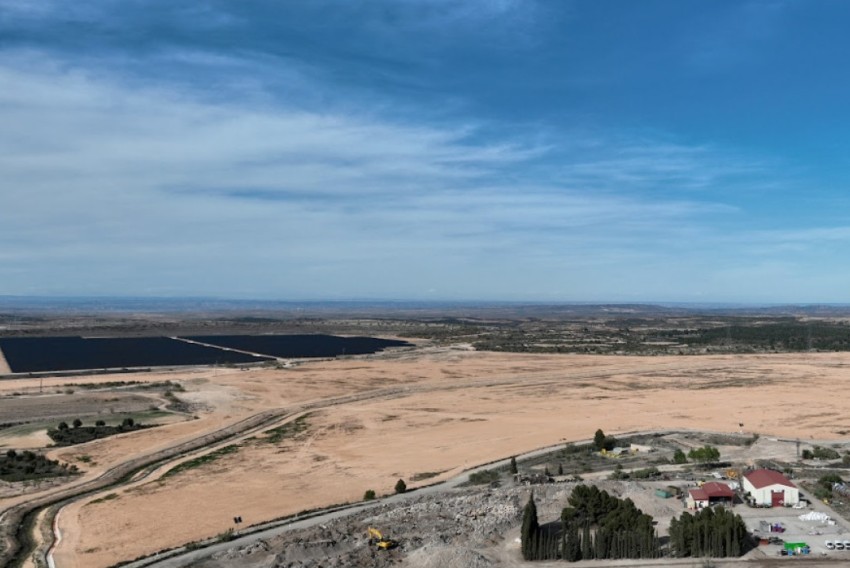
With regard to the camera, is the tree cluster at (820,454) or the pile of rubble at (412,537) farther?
the tree cluster at (820,454)

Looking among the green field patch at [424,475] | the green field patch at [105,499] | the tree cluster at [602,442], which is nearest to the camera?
the green field patch at [105,499]

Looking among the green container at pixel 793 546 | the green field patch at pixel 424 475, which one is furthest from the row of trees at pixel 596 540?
the green field patch at pixel 424 475

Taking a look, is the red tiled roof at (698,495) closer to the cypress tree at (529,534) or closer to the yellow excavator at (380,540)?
the cypress tree at (529,534)

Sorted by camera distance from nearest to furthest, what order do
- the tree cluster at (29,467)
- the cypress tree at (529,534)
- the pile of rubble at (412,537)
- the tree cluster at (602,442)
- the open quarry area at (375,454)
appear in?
the pile of rubble at (412,537), the cypress tree at (529,534), the open quarry area at (375,454), the tree cluster at (29,467), the tree cluster at (602,442)

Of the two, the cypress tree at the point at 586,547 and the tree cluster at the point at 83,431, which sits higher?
the cypress tree at the point at 586,547

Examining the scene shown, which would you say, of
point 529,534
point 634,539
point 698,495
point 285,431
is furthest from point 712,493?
point 285,431

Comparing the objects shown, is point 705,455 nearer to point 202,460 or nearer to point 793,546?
point 793,546

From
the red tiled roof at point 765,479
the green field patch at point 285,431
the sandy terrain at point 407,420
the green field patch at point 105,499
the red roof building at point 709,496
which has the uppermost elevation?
the red tiled roof at point 765,479
